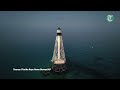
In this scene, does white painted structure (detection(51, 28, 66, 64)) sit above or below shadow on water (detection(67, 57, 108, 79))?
above

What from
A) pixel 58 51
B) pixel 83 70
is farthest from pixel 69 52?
pixel 83 70

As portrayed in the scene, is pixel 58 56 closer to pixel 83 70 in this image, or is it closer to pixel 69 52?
pixel 69 52

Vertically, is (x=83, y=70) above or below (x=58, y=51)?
below

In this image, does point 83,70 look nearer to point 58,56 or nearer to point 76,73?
point 76,73
